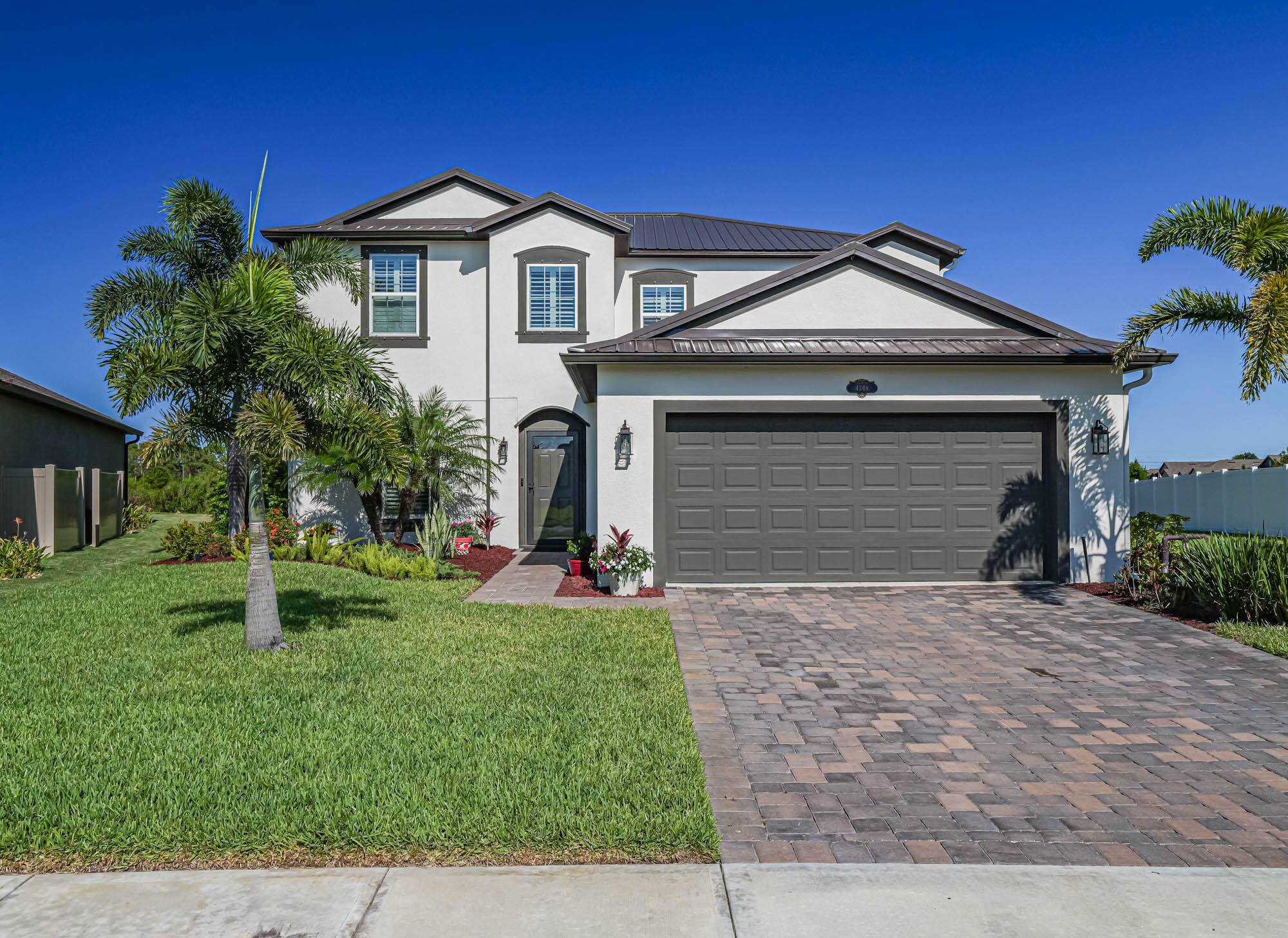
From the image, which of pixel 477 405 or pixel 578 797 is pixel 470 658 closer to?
pixel 578 797

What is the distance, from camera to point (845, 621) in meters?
Answer: 9.02

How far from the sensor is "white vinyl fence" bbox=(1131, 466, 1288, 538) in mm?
19244

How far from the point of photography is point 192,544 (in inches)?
547

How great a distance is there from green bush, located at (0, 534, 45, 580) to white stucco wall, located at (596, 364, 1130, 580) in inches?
384

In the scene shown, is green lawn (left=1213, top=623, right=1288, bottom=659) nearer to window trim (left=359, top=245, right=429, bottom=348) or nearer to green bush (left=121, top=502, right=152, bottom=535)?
window trim (left=359, top=245, right=429, bottom=348)

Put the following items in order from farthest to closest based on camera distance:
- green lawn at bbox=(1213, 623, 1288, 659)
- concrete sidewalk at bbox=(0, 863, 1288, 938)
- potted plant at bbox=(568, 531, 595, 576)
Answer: potted plant at bbox=(568, 531, 595, 576) < green lawn at bbox=(1213, 623, 1288, 659) < concrete sidewalk at bbox=(0, 863, 1288, 938)

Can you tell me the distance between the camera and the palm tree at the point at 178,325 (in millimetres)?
6719

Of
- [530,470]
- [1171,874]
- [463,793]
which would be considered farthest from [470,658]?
[530,470]

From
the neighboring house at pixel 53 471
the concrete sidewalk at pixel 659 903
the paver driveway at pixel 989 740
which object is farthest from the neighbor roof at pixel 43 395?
the concrete sidewalk at pixel 659 903

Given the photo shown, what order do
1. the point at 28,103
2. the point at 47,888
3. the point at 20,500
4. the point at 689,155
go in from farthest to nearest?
the point at 689,155 < the point at 20,500 < the point at 28,103 < the point at 47,888

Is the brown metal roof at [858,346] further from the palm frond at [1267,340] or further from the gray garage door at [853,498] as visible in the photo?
the palm frond at [1267,340]

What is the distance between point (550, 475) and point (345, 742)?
1208cm

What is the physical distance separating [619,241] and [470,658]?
1176 cm

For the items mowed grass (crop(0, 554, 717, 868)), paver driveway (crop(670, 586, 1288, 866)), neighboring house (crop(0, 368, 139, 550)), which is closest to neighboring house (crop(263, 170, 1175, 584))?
paver driveway (crop(670, 586, 1288, 866))
